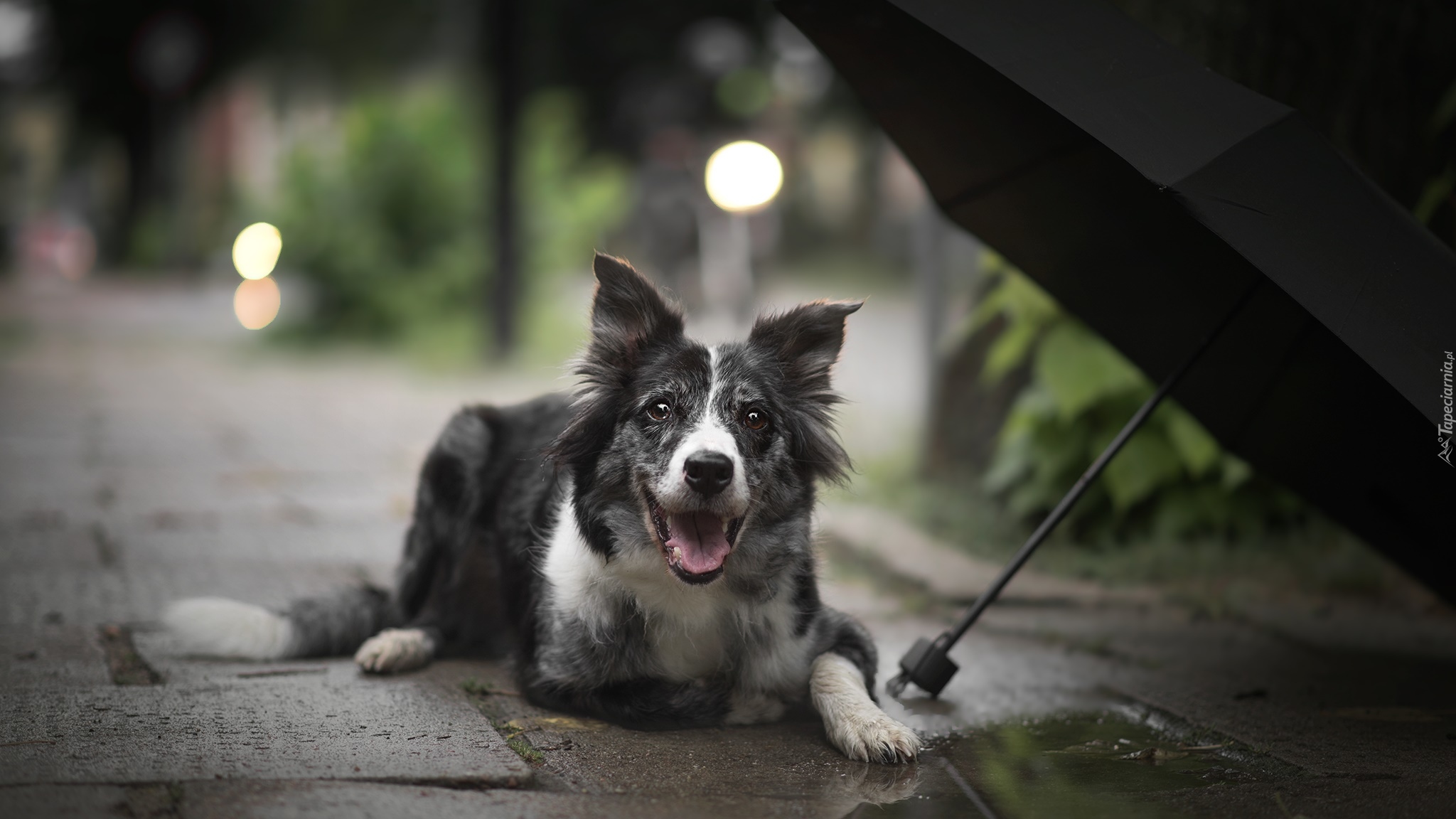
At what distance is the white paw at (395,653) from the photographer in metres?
4.47

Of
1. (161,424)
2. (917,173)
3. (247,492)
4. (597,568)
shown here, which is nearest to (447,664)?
(597,568)

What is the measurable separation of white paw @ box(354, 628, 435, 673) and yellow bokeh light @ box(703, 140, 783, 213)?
770 centimetres

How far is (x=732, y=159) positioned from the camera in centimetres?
1163

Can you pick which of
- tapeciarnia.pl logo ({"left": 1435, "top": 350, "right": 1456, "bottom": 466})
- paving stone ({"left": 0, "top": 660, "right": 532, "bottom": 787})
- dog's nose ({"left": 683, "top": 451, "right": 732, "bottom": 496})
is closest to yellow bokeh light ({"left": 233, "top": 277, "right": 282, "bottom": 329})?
paving stone ({"left": 0, "top": 660, "right": 532, "bottom": 787})

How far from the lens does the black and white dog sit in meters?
3.88

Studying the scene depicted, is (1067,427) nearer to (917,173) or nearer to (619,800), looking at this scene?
(917,173)

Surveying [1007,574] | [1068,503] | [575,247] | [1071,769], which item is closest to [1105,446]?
[1068,503]

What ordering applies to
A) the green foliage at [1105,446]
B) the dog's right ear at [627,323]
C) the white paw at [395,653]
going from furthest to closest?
1. the green foliage at [1105,446]
2. the white paw at [395,653]
3. the dog's right ear at [627,323]

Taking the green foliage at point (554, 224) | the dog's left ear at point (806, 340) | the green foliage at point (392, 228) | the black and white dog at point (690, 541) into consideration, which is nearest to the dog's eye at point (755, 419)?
the black and white dog at point (690, 541)

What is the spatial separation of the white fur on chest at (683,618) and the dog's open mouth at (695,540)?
134 millimetres

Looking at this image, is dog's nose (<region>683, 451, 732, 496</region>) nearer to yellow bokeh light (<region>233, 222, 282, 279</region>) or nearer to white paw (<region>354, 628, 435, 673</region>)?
white paw (<region>354, 628, 435, 673</region>)

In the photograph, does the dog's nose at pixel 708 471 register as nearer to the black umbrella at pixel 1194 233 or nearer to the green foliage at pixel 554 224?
the black umbrella at pixel 1194 233

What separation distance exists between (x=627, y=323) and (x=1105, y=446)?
3407 mm

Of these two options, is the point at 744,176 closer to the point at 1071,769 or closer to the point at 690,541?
the point at 690,541
